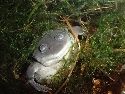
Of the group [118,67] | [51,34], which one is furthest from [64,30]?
[118,67]

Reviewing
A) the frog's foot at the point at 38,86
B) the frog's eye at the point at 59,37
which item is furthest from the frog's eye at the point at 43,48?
the frog's foot at the point at 38,86

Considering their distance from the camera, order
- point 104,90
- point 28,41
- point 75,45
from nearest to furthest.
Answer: point 104,90 → point 75,45 → point 28,41

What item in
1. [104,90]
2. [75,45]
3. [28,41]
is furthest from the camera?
[28,41]

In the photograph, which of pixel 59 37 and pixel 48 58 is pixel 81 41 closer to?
pixel 59 37

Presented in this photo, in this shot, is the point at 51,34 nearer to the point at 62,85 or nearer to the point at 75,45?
the point at 75,45

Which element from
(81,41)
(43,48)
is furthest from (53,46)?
(81,41)

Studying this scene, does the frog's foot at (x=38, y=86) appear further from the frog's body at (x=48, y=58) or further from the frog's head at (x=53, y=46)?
the frog's head at (x=53, y=46)
